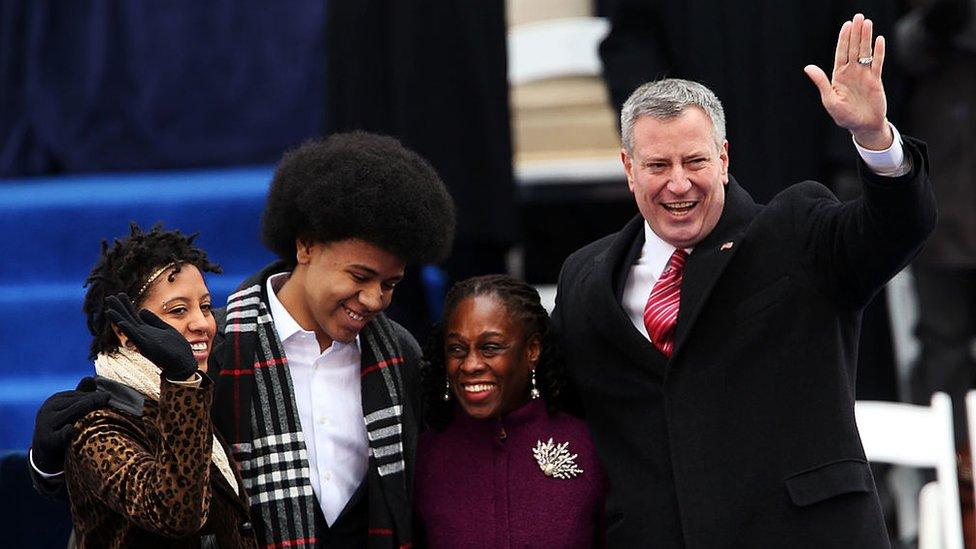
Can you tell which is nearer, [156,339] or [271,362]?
[156,339]

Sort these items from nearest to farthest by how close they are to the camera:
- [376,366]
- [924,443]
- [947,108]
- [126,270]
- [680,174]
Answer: [126,270], [680,174], [376,366], [924,443], [947,108]

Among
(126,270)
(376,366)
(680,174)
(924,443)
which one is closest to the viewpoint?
(126,270)

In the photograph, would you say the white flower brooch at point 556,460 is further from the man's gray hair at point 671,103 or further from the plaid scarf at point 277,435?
the man's gray hair at point 671,103

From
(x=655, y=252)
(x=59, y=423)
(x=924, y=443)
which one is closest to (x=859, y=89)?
(x=655, y=252)

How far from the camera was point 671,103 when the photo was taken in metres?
3.23

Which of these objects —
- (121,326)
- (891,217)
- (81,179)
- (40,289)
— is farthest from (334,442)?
(81,179)

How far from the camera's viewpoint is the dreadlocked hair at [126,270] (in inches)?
120

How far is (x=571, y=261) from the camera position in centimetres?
363

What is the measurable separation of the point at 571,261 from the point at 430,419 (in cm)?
49

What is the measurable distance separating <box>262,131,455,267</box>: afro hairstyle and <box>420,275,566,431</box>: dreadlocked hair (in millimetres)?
122

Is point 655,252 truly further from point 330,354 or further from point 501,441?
point 330,354

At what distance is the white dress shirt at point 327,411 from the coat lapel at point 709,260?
28.0 inches

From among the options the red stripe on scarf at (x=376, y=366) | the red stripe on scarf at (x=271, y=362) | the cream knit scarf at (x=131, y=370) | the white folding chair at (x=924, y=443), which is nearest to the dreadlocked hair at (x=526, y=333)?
the red stripe on scarf at (x=376, y=366)

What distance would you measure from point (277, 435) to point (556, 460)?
0.59 meters
